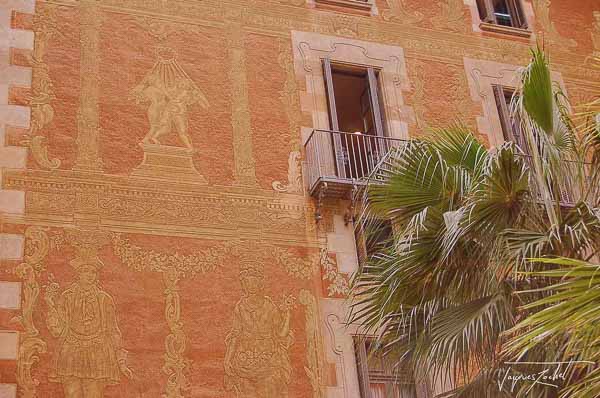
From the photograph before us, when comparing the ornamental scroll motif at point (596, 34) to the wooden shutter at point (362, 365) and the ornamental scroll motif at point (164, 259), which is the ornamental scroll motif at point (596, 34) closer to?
the wooden shutter at point (362, 365)

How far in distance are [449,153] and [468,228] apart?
1.10 metres

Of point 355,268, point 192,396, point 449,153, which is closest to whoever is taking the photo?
point 449,153

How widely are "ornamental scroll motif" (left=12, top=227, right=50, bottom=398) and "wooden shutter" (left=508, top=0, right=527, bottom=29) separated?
8582mm

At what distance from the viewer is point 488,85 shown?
14484mm

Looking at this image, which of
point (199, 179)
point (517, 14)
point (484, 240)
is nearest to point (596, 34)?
point (517, 14)

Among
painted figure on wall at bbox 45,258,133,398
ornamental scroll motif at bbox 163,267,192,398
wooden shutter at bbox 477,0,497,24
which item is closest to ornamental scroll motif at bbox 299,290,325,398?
ornamental scroll motif at bbox 163,267,192,398

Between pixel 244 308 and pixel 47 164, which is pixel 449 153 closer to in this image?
pixel 244 308

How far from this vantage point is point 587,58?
15.5 m

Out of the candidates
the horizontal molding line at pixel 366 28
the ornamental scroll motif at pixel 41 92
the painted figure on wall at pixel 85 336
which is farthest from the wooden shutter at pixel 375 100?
the painted figure on wall at pixel 85 336

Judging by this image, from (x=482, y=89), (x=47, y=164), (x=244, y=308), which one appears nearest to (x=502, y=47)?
(x=482, y=89)

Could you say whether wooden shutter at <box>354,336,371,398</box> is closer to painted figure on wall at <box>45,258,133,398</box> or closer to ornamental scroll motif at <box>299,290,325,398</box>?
ornamental scroll motif at <box>299,290,325,398</box>

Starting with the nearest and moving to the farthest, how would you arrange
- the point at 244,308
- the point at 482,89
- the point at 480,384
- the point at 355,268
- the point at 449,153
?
the point at 480,384, the point at 449,153, the point at 244,308, the point at 355,268, the point at 482,89

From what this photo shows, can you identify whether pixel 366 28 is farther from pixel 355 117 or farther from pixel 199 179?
pixel 199 179

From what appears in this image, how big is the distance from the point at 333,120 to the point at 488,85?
9.23 feet
